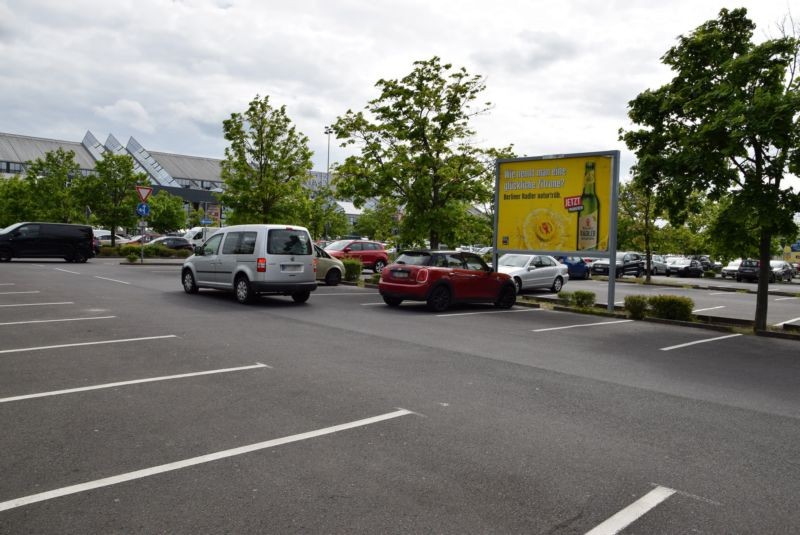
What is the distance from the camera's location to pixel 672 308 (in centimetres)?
1343

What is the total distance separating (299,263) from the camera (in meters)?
14.0

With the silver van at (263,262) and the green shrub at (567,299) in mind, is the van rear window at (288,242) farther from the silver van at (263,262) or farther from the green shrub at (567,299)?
the green shrub at (567,299)

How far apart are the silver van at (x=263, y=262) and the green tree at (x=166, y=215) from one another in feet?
180

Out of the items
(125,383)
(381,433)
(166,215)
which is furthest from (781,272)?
(166,215)

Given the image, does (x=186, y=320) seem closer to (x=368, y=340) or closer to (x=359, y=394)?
(x=368, y=340)

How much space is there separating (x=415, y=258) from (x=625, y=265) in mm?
25351

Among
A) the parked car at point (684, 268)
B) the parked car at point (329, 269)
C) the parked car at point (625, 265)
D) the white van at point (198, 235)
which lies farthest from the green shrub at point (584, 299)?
the white van at point (198, 235)

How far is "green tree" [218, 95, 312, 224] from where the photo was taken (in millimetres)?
25875

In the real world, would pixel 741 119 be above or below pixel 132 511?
above

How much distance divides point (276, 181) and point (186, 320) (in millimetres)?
16717

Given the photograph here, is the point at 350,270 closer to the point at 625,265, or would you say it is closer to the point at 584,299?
the point at 584,299

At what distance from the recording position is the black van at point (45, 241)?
86.6 feet

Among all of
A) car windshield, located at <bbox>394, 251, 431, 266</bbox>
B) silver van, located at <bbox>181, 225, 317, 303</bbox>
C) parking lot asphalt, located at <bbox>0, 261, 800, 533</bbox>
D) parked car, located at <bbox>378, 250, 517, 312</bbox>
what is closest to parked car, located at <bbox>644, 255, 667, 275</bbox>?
parked car, located at <bbox>378, 250, 517, 312</bbox>

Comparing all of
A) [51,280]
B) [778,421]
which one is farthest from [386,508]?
[51,280]
